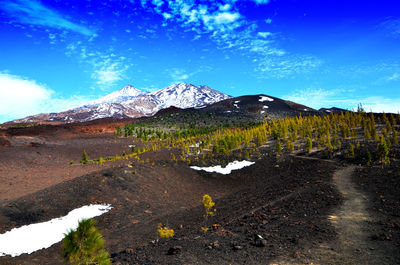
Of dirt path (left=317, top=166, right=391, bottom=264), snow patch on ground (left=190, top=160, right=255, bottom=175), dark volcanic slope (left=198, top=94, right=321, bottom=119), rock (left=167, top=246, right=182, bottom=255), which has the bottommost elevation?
snow patch on ground (left=190, top=160, right=255, bottom=175)

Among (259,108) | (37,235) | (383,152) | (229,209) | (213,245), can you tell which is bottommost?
(37,235)

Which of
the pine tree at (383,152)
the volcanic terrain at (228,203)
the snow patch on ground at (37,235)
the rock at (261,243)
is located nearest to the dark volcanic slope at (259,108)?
the volcanic terrain at (228,203)

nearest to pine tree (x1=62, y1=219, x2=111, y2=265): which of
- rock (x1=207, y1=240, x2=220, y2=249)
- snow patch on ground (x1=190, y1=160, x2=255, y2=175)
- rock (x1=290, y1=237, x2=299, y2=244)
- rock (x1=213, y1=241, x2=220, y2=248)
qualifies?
rock (x1=207, y1=240, x2=220, y2=249)

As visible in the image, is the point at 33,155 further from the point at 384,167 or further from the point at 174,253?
the point at 384,167

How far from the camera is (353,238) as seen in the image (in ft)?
23.1

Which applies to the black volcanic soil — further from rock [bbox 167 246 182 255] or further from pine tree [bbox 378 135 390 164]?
pine tree [bbox 378 135 390 164]

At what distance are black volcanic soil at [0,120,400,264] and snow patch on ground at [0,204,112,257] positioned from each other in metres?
0.62

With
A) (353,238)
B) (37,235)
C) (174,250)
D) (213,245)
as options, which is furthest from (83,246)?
(37,235)

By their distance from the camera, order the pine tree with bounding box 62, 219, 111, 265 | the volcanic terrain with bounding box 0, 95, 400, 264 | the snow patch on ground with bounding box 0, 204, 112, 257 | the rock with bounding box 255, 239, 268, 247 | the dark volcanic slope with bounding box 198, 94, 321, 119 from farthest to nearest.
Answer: the dark volcanic slope with bounding box 198, 94, 321, 119 → the snow patch on ground with bounding box 0, 204, 112, 257 → the rock with bounding box 255, 239, 268, 247 → the volcanic terrain with bounding box 0, 95, 400, 264 → the pine tree with bounding box 62, 219, 111, 265

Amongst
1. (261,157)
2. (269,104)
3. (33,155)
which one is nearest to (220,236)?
(261,157)

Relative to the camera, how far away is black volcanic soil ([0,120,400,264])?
6633 millimetres

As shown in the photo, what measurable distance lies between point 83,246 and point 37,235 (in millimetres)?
10744

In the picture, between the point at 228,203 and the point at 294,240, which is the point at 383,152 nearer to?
the point at 228,203

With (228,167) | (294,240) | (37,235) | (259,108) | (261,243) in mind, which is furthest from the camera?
(259,108)
